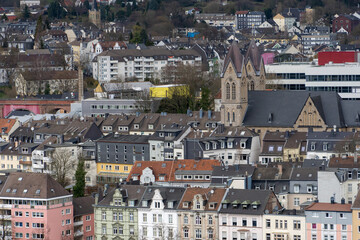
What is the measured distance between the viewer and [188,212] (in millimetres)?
86188

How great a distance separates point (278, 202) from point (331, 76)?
135 ft

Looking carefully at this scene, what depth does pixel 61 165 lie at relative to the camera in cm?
10781

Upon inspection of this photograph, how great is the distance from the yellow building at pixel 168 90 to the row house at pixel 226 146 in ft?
82.6

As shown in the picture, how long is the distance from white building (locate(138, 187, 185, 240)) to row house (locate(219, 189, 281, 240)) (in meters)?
3.34

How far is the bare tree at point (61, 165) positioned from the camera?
105062 mm

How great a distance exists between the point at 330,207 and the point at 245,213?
546 cm

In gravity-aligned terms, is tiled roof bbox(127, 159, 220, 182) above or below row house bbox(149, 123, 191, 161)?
below

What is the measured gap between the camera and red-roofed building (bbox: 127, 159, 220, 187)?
9738 cm

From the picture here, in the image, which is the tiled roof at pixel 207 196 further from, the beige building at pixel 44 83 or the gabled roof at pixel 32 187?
the beige building at pixel 44 83

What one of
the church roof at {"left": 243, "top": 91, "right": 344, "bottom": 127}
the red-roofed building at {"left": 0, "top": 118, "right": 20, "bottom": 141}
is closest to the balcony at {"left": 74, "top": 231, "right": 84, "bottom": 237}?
the church roof at {"left": 243, "top": 91, "right": 344, "bottom": 127}

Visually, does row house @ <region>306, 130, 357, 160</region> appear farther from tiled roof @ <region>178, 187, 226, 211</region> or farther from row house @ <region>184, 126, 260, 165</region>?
tiled roof @ <region>178, 187, 226, 211</region>

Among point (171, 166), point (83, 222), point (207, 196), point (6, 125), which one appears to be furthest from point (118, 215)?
point (6, 125)

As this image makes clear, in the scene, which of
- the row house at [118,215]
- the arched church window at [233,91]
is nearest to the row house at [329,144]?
the arched church window at [233,91]

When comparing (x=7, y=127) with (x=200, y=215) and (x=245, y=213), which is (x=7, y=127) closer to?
(x=200, y=215)
